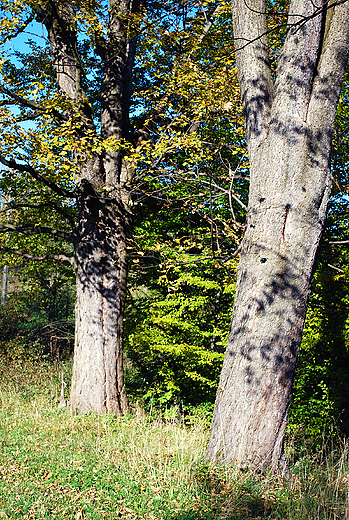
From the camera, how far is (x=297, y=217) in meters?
4.12

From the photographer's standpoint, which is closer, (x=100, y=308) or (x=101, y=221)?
(x=100, y=308)

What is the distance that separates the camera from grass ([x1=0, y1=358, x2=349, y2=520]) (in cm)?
326

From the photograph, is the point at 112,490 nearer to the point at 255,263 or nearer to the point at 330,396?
the point at 255,263

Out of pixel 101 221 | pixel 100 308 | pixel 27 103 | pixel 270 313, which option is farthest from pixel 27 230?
pixel 270 313

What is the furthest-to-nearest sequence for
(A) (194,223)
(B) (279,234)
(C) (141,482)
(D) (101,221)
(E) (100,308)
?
(A) (194,223) < (D) (101,221) < (E) (100,308) < (B) (279,234) < (C) (141,482)

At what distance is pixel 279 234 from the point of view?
413 centimetres

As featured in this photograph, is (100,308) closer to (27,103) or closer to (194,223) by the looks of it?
(194,223)

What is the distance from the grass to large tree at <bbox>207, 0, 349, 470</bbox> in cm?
37

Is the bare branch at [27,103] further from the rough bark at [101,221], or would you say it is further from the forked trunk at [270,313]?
the forked trunk at [270,313]

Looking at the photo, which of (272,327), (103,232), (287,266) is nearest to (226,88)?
(103,232)

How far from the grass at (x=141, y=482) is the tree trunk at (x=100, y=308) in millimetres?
1373

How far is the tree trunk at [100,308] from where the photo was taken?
7285 millimetres

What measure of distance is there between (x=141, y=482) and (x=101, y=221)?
4977 millimetres

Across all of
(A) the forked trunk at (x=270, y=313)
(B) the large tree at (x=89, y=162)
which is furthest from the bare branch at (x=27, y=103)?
(A) the forked trunk at (x=270, y=313)
